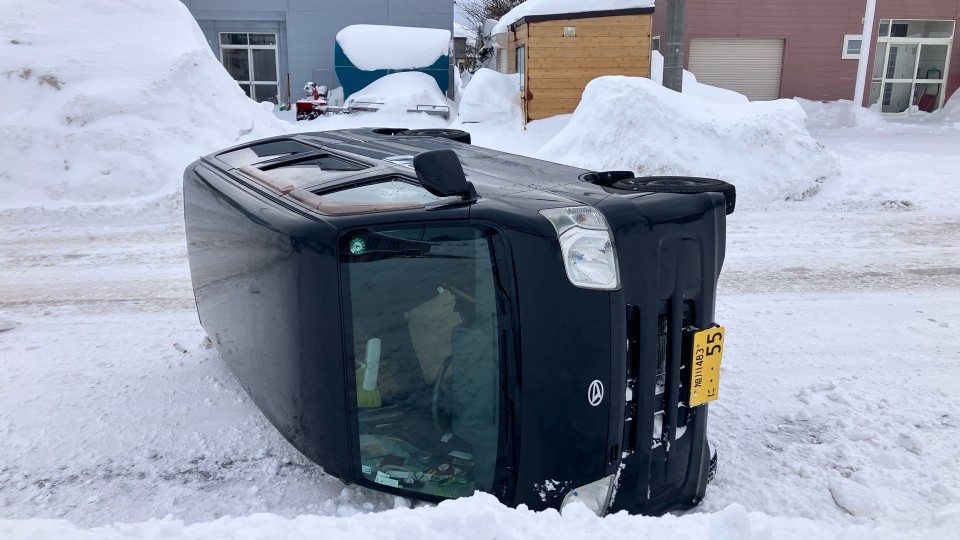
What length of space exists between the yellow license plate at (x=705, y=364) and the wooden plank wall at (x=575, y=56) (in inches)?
535

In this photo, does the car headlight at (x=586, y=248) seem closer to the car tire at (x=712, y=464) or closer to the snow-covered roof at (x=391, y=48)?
the car tire at (x=712, y=464)

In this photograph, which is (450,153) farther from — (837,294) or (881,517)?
(837,294)

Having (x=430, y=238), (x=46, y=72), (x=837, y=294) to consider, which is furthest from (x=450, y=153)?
(x=46, y=72)

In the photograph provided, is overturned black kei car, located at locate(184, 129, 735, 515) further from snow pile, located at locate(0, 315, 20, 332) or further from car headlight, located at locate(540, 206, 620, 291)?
snow pile, located at locate(0, 315, 20, 332)

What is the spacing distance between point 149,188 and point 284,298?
7383 millimetres

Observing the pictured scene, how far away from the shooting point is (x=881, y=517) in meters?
2.97

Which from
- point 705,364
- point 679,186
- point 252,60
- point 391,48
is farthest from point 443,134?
point 252,60

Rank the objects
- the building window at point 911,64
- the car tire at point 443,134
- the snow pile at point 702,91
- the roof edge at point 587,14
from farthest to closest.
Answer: the building window at point 911,64
the snow pile at point 702,91
the roof edge at point 587,14
the car tire at point 443,134

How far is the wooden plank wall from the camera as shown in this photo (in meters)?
15.5

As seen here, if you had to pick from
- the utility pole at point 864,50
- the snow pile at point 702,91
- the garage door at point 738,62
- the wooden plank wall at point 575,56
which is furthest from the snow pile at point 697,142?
the utility pole at point 864,50

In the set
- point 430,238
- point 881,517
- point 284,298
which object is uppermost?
point 430,238

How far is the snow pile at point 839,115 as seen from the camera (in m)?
21.2

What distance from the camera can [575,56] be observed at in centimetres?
1570

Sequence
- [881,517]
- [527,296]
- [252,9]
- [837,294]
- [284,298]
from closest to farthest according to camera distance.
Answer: [527,296], [284,298], [881,517], [837,294], [252,9]
